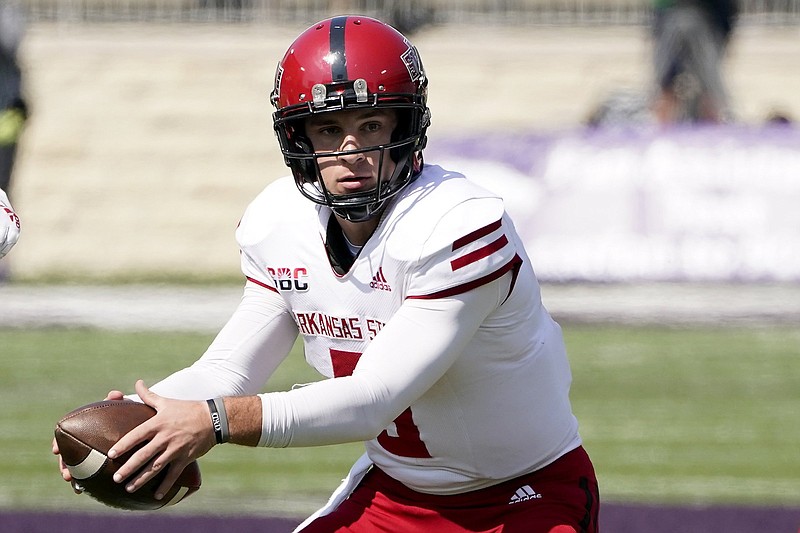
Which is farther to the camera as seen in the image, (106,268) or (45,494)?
(106,268)

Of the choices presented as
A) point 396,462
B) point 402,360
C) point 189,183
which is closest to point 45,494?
point 396,462

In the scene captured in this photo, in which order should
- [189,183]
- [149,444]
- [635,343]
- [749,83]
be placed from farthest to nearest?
[749,83] < [189,183] < [635,343] < [149,444]

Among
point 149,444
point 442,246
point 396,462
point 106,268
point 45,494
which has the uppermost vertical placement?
point 442,246

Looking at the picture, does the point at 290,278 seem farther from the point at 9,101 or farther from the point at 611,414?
the point at 9,101

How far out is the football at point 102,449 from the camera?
3.02 metres

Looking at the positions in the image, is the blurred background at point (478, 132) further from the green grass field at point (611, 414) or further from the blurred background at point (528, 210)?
the green grass field at point (611, 414)

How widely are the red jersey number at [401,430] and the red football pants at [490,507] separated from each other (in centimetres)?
13

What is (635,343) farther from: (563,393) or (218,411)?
(218,411)

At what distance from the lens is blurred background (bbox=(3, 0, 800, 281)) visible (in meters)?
10.5

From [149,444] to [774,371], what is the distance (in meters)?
6.29

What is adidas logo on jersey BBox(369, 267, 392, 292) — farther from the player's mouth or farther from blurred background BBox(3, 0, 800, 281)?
blurred background BBox(3, 0, 800, 281)

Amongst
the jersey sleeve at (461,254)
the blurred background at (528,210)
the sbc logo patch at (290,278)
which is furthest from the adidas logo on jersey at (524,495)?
the blurred background at (528,210)

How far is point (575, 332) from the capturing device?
9.88m

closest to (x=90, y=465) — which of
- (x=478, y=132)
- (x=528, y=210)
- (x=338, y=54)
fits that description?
(x=338, y=54)
